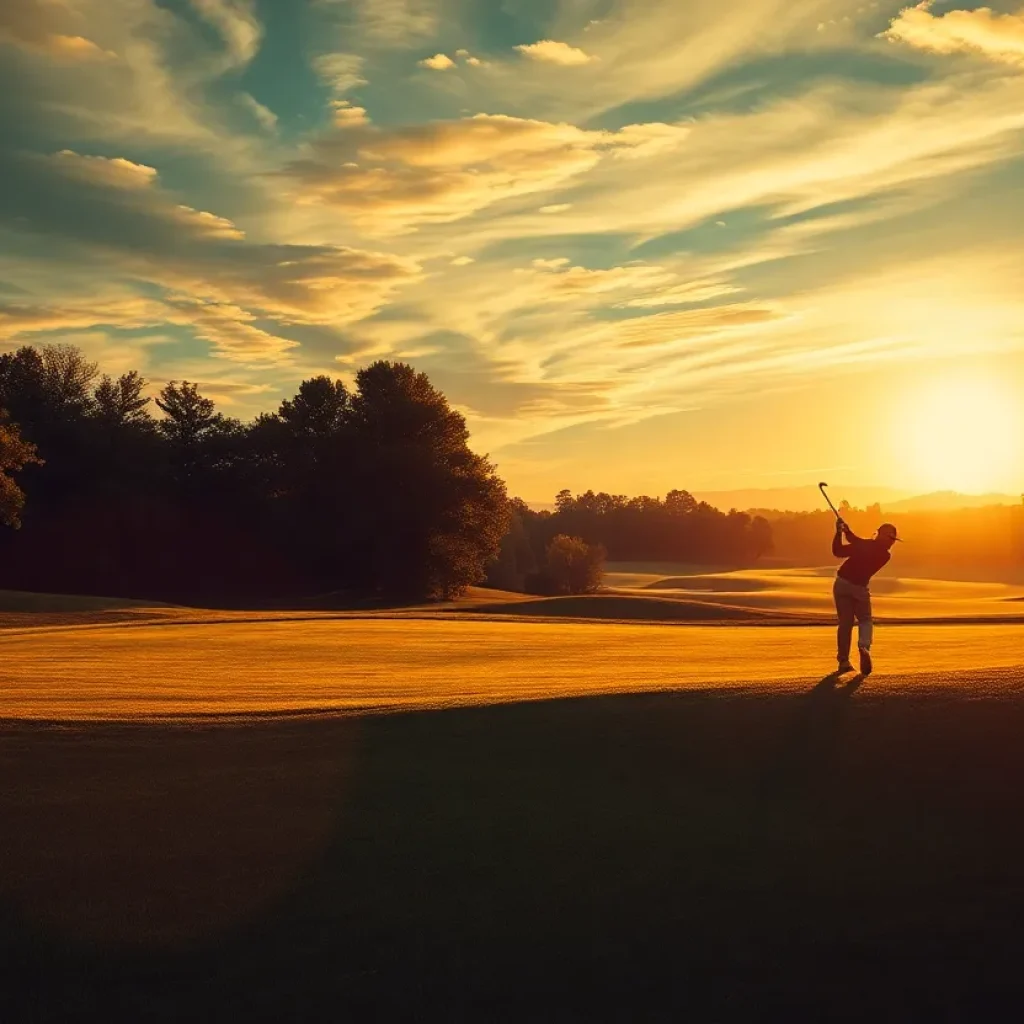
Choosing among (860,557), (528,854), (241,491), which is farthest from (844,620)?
(241,491)

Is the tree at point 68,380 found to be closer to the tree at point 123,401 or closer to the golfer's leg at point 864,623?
the tree at point 123,401

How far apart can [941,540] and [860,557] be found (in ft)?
411

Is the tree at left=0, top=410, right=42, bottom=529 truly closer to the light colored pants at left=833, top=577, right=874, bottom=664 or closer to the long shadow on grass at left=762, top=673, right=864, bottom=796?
the light colored pants at left=833, top=577, right=874, bottom=664

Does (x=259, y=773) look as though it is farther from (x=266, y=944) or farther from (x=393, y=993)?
(x=393, y=993)

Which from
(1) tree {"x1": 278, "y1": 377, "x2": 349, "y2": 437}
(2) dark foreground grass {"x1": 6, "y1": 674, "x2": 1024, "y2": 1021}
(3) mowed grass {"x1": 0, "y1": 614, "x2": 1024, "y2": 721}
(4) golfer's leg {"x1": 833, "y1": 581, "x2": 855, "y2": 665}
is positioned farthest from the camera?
(1) tree {"x1": 278, "y1": 377, "x2": 349, "y2": 437}

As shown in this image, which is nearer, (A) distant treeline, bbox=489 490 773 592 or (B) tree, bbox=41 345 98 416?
(B) tree, bbox=41 345 98 416

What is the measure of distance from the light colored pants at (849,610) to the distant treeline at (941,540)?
98.0 m

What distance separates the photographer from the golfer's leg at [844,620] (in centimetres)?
1636

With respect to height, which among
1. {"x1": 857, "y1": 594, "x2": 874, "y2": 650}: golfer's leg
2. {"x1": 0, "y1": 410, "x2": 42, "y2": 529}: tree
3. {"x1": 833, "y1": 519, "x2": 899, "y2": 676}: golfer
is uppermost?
{"x1": 0, "y1": 410, "x2": 42, "y2": 529}: tree

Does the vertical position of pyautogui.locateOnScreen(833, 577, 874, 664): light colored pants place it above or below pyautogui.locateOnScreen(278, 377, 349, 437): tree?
below

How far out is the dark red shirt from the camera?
16875mm

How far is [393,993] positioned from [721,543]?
13882cm

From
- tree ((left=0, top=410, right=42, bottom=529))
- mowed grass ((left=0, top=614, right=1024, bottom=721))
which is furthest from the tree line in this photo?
mowed grass ((left=0, top=614, right=1024, bottom=721))

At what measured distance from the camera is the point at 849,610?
16.8m
